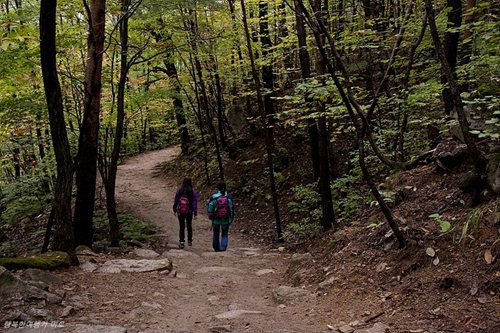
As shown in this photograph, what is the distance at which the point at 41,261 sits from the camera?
6145mm

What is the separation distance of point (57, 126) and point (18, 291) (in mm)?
2895

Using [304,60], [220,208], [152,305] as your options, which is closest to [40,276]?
[152,305]

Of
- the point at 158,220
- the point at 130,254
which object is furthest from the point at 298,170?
the point at 130,254

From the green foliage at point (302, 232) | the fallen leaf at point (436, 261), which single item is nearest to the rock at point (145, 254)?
the green foliage at point (302, 232)

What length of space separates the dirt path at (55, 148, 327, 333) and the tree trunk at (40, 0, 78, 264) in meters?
0.76

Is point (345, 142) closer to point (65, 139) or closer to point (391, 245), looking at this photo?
point (391, 245)

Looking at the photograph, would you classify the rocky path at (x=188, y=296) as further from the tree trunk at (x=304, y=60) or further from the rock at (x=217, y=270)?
the tree trunk at (x=304, y=60)

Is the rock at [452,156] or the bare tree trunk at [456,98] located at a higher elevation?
the bare tree trunk at [456,98]

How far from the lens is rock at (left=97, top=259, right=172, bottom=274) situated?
23.6 ft

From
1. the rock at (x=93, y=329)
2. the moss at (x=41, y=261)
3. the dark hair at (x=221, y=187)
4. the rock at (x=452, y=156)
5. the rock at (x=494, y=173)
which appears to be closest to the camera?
the rock at (x=93, y=329)

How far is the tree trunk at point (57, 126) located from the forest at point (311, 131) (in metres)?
0.02

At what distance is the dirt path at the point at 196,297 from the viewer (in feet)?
16.0

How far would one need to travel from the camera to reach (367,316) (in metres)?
4.62

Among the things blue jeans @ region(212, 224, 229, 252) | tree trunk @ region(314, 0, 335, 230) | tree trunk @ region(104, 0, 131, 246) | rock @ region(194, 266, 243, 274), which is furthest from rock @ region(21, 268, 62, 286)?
tree trunk @ region(314, 0, 335, 230)
